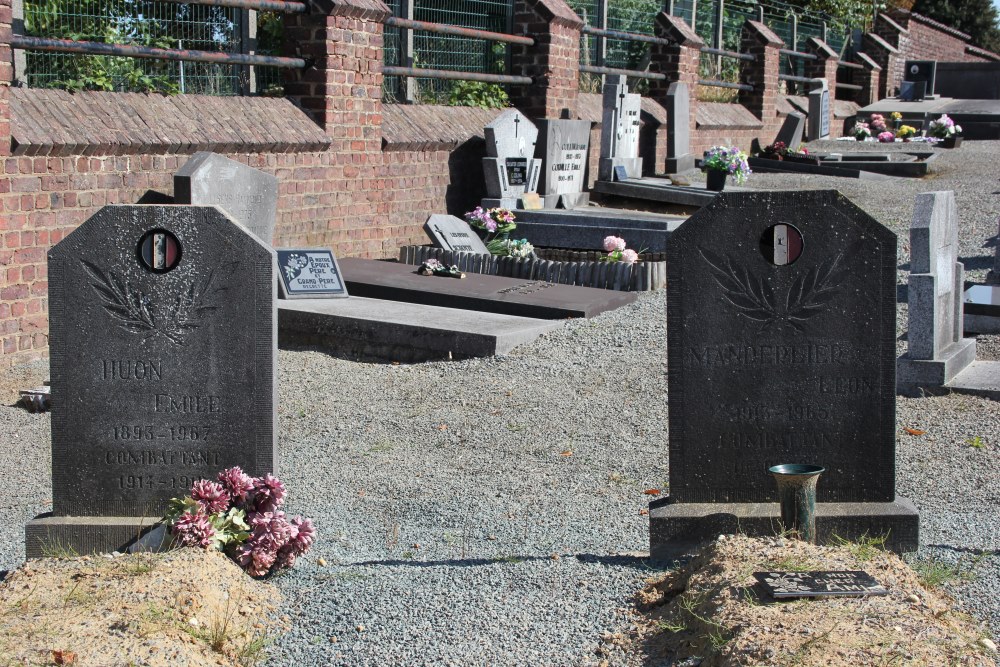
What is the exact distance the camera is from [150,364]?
4.21 metres

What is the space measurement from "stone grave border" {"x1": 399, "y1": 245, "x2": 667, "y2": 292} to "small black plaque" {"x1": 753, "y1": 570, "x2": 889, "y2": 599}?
7446 millimetres

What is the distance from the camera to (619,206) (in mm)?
15414

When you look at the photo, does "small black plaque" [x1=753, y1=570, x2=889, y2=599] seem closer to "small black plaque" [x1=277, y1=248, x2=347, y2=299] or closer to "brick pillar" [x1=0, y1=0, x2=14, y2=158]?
"brick pillar" [x1=0, y1=0, x2=14, y2=158]

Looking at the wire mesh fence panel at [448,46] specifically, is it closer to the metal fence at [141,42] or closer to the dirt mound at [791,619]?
the metal fence at [141,42]

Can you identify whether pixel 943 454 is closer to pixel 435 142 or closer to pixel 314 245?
pixel 314 245

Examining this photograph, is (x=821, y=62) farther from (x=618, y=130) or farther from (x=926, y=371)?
(x=926, y=371)

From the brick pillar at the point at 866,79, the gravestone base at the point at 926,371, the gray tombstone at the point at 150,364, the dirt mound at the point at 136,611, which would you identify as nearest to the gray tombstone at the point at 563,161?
the gravestone base at the point at 926,371

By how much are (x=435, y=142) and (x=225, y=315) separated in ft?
29.3

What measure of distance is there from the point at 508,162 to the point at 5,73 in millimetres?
6298

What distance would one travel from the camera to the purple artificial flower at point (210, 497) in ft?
13.4

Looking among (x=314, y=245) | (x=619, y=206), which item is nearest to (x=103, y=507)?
(x=314, y=245)

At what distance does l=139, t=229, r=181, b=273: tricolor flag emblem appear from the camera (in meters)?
4.14

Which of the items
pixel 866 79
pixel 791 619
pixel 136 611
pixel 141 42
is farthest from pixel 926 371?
pixel 866 79

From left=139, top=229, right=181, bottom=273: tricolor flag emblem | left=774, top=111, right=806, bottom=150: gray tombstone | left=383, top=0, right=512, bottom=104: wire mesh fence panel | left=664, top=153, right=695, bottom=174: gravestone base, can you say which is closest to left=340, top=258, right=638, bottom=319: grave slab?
left=383, top=0, right=512, bottom=104: wire mesh fence panel
